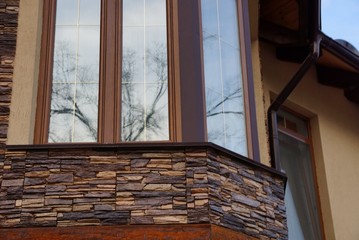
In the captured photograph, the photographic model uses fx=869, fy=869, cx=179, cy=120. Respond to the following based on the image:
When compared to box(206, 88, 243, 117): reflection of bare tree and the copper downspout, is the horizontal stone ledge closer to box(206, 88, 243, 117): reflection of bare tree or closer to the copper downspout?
box(206, 88, 243, 117): reflection of bare tree

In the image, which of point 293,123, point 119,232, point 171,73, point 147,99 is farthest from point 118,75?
point 293,123

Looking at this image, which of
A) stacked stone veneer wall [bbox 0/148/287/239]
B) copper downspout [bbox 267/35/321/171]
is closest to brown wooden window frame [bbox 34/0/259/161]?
stacked stone veneer wall [bbox 0/148/287/239]

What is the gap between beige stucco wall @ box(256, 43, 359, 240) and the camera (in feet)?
38.2

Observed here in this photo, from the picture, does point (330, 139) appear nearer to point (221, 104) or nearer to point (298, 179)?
point (298, 179)

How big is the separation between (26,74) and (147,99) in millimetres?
1168

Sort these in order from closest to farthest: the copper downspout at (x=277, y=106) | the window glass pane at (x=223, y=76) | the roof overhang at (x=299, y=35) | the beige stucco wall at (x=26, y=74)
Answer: the beige stucco wall at (x=26, y=74)
the window glass pane at (x=223, y=76)
the copper downspout at (x=277, y=106)
the roof overhang at (x=299, y=35)

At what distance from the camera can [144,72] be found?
27.5 feet

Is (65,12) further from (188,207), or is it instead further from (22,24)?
(188,207)

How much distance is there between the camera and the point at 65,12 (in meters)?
8.65

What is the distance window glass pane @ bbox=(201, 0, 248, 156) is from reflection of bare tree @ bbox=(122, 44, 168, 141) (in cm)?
44

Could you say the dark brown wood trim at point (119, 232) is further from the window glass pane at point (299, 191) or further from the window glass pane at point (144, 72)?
the window glass pane at point (299, 191)

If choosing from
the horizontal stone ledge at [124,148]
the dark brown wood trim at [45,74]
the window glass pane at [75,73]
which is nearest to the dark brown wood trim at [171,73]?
the horizontal stone ledge at [124,148]

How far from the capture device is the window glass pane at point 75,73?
319 inches

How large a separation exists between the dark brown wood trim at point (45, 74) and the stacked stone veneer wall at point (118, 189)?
13.6 inches
